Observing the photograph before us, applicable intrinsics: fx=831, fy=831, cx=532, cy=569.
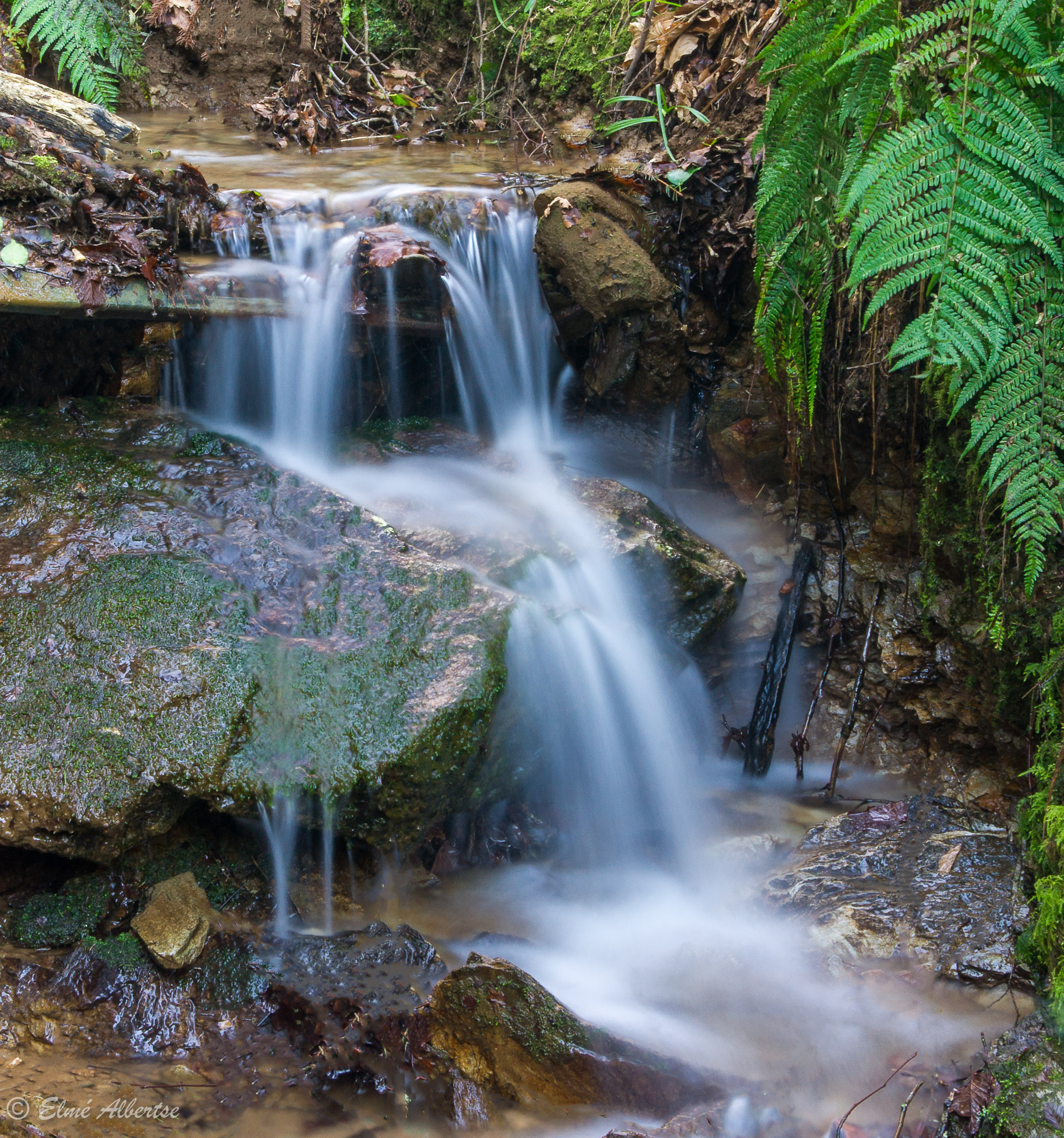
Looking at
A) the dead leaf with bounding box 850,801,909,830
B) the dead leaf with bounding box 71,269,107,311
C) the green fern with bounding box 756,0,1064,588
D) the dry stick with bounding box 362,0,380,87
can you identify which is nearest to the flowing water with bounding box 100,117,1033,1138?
the dead leaf with bounding box 850,801,909,830

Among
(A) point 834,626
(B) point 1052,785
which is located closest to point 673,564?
(A) point 834,626

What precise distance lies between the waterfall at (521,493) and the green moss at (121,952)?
44cm

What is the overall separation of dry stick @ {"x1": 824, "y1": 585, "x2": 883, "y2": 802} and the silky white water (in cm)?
47

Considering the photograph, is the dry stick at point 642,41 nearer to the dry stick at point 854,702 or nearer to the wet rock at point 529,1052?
the dry stick at point 854,702

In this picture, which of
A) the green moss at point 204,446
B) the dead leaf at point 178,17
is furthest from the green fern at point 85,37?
the green moss at point 204,446

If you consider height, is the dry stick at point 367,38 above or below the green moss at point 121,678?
above

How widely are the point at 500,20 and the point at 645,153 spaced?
2628mm

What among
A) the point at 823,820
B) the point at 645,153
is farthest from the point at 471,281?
the point at 823,820

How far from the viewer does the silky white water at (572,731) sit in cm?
242

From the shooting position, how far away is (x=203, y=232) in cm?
421

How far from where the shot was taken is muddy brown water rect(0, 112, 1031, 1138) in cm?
214

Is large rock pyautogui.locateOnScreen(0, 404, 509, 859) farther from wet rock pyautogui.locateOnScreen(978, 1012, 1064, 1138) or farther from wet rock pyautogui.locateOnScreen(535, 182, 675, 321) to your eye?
wet rock pyautogui.locateOnScreen(535, 182, 675, 321)

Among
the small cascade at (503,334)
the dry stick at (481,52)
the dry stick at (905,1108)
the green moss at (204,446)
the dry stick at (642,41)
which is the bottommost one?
the dry stick at (905,1108)

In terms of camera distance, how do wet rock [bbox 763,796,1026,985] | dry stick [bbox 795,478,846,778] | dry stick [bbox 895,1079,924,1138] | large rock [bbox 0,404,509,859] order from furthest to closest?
dry stick [bbox 795,478,846,778]
large rock [bbox 0,404,509,859]
wet rock [bbox 763,796,1026,985]
dry stick [bbox 895,1079,924,1138]
